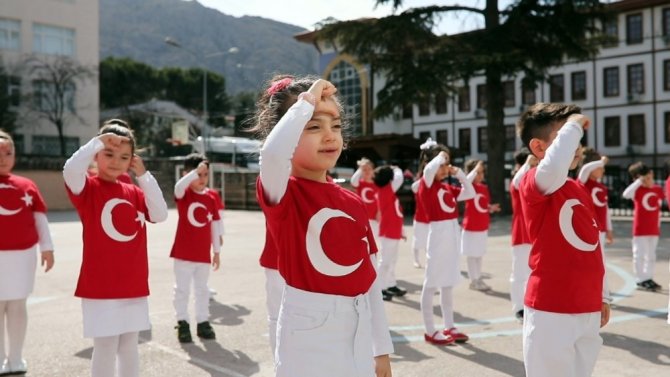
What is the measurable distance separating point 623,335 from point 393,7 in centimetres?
2017

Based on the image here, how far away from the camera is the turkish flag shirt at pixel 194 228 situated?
6.83 m

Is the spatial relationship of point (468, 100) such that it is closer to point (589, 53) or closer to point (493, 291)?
point (589, 53)

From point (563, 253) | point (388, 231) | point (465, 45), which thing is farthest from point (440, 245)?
point (465, 45)

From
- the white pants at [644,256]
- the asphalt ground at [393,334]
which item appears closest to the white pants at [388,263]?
the asphalt ground at [393,334]

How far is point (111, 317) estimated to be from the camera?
419cm

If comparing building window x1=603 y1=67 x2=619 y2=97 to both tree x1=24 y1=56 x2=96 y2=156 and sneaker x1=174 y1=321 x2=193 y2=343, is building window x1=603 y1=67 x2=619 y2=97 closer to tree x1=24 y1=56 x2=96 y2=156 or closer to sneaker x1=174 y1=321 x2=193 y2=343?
tree x1=24 y1=56 x2=96 y2=156

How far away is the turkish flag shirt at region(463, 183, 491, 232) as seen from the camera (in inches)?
401

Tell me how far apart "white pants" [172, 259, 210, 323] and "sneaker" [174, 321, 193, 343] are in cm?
9

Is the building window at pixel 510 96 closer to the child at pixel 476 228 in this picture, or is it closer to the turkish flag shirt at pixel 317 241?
the child at pixel 476 228

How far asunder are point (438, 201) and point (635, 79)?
41.0 meters

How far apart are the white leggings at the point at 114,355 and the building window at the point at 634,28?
4401 centimetres

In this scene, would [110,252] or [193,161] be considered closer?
[110,252]

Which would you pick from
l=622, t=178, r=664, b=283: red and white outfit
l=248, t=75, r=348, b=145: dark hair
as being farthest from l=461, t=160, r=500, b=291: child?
l=248, t=75, r=348, b=145: dark hair

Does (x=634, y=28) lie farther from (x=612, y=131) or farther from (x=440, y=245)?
(x=440, y=245)
